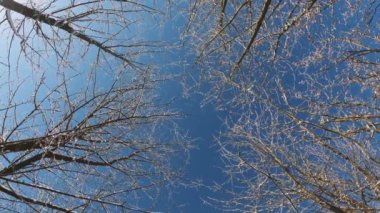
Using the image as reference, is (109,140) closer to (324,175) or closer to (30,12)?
(30,12)

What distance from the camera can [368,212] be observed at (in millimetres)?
4793

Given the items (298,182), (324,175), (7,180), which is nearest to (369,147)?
(324,175)

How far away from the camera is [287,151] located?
20.9ft

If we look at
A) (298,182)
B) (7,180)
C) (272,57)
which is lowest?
(7,180)

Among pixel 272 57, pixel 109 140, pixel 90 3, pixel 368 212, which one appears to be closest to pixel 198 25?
pixel 272 57

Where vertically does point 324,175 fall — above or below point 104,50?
below

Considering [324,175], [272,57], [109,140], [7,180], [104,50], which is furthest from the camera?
[324,175]

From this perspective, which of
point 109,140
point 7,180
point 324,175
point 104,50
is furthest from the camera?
point 324,175

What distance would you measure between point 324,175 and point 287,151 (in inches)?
23.8

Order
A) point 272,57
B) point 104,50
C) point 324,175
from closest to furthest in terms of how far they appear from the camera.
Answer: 1. point 272,57
2. point 104,50
3. point 324,175

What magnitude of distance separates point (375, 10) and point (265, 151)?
2.48 meters

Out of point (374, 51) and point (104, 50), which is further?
point (104, 50)

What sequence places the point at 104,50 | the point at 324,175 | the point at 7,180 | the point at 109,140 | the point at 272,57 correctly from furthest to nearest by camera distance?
the point at 324,175 → the point at 104,50 → the point at 109,140 → the point at 272,57 → the point at 7,180

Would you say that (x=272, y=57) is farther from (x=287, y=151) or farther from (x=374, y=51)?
(x=287, y=151)
